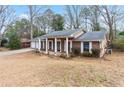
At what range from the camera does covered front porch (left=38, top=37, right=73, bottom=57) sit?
7.10 meters

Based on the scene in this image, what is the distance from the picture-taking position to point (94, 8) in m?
6.02

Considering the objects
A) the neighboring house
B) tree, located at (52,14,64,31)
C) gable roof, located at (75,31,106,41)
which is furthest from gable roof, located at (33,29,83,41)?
gable roof, located at (75,31,106,41)

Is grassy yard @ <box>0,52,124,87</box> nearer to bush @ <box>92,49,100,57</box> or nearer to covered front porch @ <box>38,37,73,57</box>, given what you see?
bush @ <box>92,49,100,57</box>

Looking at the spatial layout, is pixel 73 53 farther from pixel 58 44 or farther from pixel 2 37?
pixel 2 37

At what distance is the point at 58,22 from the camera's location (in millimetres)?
5910

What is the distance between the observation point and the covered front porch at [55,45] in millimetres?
7098

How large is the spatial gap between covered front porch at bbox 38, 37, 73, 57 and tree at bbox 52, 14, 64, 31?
1020mm

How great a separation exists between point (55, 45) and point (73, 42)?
0.74 meters

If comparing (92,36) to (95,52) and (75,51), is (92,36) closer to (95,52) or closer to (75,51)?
(95,52)

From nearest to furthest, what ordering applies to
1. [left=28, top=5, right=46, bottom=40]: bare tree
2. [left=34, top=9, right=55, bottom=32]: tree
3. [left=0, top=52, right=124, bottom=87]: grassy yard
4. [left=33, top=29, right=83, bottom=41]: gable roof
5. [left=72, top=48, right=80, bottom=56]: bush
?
[left=0, top=52, right=124, bottom=87]: grassy yard, [left=28, top=5, right=46, bottom=40]: bare tree, [left=34, top=9, right=55, bottom=32]: tree, [left=33, top=29, right=83, bottom=41]: gable roof, [left=72, top=48, right=80, bottom=56]: bush

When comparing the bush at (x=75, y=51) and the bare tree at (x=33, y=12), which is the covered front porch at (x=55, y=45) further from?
the bare tree at (x=33, y=12)

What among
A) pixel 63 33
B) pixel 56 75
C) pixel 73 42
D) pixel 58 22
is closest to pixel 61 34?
pixel 63 33

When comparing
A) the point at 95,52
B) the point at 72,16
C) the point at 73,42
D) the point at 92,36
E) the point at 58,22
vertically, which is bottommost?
the point at 95,52

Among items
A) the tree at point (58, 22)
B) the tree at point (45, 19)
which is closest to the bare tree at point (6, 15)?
the tree at point (45, 19)
